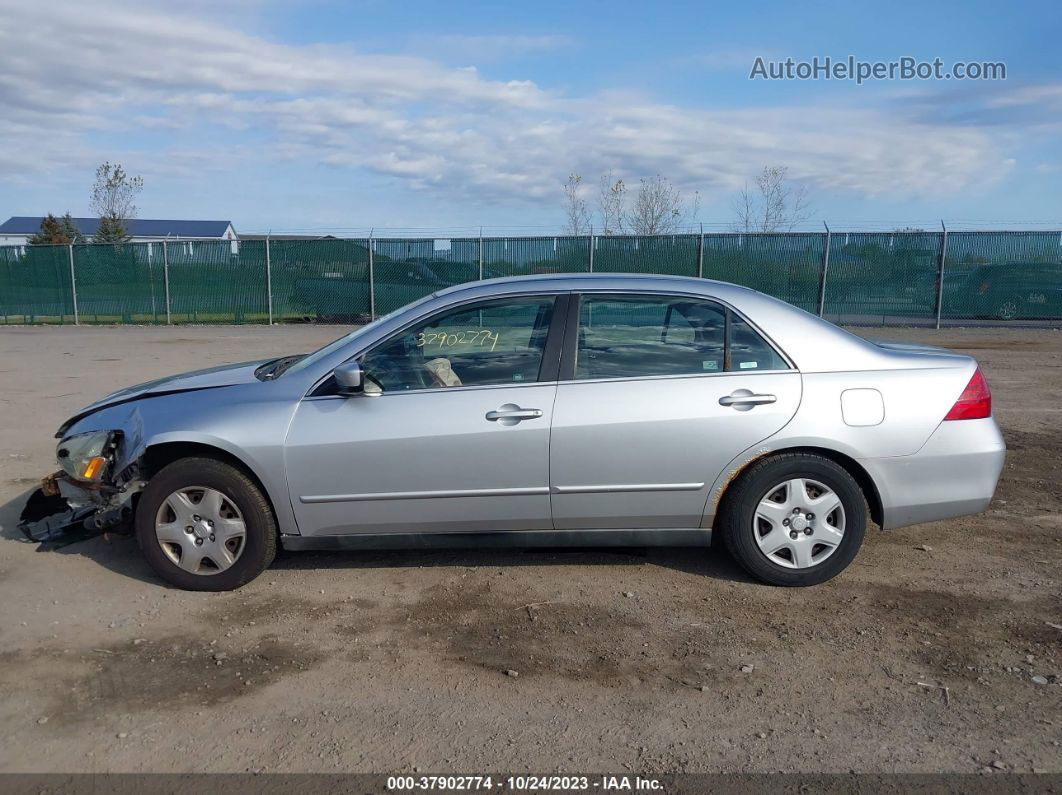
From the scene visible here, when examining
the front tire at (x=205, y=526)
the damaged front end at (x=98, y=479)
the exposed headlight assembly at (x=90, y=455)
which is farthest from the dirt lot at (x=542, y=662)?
the exposed headlight assembly at (x=90, y=455)

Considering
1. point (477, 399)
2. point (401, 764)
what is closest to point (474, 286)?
point (477, 399)

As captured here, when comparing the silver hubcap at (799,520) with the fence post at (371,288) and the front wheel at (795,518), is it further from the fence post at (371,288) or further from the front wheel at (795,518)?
the fence post at (371,288)

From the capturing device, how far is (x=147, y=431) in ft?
15.3

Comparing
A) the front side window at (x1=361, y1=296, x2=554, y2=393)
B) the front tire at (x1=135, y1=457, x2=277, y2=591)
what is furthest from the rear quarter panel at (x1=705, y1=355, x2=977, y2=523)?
the front tire at (x1=135, y1=457, x2=277, y2=591)

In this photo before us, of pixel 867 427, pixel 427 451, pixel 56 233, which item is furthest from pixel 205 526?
pixel 56 233

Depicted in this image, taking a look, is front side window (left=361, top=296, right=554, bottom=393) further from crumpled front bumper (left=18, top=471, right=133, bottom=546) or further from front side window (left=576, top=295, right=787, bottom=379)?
crumpled front bumper (left=18, top=471, right=133, bottom=546)

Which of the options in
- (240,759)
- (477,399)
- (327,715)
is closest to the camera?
(240,759)

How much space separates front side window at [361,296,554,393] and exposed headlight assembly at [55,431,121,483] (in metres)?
1.45

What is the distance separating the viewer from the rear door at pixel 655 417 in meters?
4.55

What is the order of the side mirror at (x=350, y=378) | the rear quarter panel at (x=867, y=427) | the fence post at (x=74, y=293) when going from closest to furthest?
1. the side mirror at (x=350, y=378)
2. the rear quarter panel at (x=867, y=427)
3. the fence post at (x=74, y=293)

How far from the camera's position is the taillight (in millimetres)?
4707

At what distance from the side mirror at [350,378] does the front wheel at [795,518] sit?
6.57ft

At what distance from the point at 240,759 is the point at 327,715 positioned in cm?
39

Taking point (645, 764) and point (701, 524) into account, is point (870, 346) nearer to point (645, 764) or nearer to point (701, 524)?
point (701, 524)
